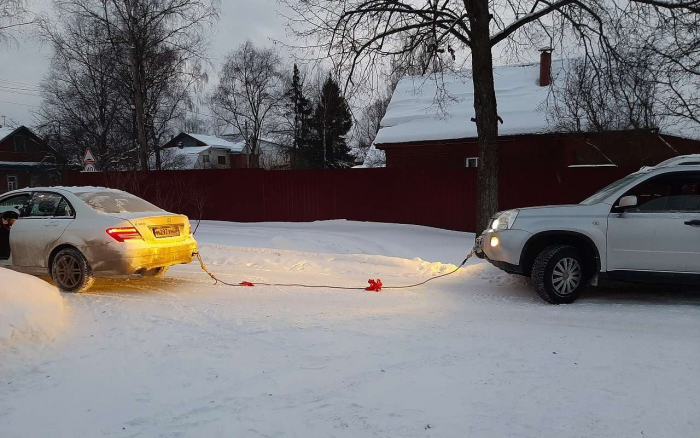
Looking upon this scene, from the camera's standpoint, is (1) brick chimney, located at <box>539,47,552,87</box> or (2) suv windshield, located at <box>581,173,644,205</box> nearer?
(2) suv windshield, located at <box>581,173,644,205</box>

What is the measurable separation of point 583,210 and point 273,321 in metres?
4.07

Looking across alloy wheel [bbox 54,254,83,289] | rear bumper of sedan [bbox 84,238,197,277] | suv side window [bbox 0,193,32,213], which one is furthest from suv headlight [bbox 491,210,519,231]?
suv side window [bbox 0,193,32,213]

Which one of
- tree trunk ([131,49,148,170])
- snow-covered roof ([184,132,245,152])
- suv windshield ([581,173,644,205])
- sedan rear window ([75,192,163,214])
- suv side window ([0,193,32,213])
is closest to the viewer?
suv windshield ([581,173,644,205])

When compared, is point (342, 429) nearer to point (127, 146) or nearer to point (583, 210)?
point (583, 210)

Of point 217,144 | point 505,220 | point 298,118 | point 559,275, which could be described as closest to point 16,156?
point 217,144

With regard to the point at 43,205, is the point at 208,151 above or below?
above

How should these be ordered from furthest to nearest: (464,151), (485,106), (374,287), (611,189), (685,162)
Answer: (464,151), (485,106), (374,287), (611,189), (685,162)

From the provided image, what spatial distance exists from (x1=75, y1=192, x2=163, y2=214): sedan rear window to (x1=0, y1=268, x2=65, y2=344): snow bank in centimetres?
190

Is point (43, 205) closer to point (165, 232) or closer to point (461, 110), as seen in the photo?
point (165, 232)

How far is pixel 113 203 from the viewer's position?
6.89 meters

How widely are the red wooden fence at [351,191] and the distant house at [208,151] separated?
38.5 meters

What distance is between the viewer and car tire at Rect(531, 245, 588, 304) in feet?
19.6

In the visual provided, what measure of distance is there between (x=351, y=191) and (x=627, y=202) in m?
8.93

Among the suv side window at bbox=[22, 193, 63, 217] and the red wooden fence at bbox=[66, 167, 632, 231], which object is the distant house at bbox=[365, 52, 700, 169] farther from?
the suv side window at bbox=[22, 193, 63, 217]
